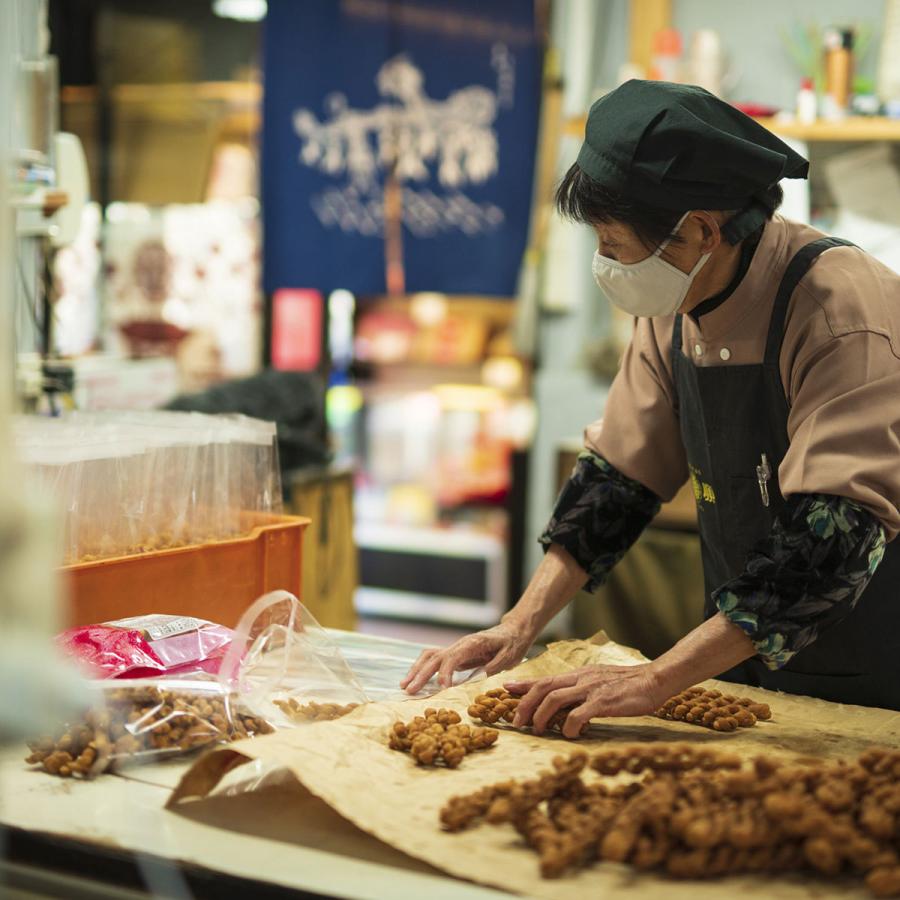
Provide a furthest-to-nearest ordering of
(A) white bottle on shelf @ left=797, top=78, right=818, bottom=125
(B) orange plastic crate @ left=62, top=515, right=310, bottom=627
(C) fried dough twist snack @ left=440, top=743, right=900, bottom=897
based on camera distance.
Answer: (A) white bottle on shelf @ left=797, top=78, right=818, bottom=125 → (B) orange plastic crate @ left=62, top=515, right=310, bottom=627 → (C) fried dough twist snack @ left=440, top=743, right=900, bottom=897

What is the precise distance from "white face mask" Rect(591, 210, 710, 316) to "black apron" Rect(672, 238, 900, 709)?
126 millimetres

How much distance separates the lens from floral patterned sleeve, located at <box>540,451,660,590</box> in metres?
1.82

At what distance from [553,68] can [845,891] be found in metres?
3.74

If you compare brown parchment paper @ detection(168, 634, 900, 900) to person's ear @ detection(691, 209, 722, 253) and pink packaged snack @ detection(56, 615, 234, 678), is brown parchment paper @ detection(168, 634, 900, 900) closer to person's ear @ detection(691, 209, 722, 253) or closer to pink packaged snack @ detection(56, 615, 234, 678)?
pink packaged snack @ detection(56, 615, 234, 678)

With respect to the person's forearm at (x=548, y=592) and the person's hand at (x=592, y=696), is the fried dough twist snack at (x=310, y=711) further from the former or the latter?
the person's forearm at (x=548, y=592)

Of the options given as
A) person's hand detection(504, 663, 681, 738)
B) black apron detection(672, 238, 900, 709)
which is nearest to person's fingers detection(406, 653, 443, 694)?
person's hand detection(504, 663, 681, 738)

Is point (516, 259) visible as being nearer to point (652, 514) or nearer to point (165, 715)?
point (652, 514)

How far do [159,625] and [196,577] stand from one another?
0.21 meters

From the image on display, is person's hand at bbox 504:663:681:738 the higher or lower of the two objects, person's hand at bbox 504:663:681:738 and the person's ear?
the lower

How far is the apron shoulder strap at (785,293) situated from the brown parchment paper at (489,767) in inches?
18.6

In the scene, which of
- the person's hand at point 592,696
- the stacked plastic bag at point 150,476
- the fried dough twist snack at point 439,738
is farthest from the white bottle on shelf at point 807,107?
the fried dough twist snack at point 439,738

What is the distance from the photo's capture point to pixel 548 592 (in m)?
1.78

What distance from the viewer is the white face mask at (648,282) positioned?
1554 millimetres

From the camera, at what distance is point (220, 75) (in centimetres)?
542
